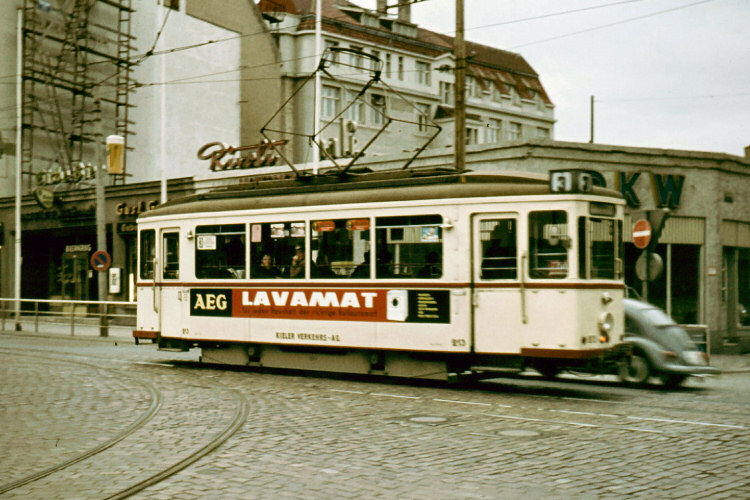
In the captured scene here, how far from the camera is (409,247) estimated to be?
1303 centimetres

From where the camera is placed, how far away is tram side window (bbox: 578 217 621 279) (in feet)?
38.7

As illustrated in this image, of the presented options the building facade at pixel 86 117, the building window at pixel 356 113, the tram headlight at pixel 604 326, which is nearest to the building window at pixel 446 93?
the building window at pixel 356 113

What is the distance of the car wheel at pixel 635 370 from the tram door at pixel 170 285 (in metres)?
7.63

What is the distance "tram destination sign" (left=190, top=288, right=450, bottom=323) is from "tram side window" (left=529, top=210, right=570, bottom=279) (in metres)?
1.40

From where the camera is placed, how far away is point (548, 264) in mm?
11859

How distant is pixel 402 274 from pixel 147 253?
6.16 meters

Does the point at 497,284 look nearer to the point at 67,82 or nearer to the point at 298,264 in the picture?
the point at 298,264

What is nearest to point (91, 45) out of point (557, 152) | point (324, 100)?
point (324, 100)

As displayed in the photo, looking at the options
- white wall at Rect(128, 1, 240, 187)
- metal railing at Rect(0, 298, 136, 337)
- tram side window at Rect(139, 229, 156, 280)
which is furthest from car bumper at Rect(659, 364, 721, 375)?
white wall at Rect(128, 1, 240, 187)

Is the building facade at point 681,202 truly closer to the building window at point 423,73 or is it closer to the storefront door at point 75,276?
the storefront door at point 75,276

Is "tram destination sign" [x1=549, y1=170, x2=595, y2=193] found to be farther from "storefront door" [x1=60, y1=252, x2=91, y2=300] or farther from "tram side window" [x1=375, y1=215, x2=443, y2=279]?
"storefront door" [x1=60, y1=252, x2=91, y2=300]

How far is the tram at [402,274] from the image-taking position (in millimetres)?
11828

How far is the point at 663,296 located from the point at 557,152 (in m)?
4.71

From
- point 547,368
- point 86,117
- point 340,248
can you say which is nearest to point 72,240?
point 86,117
